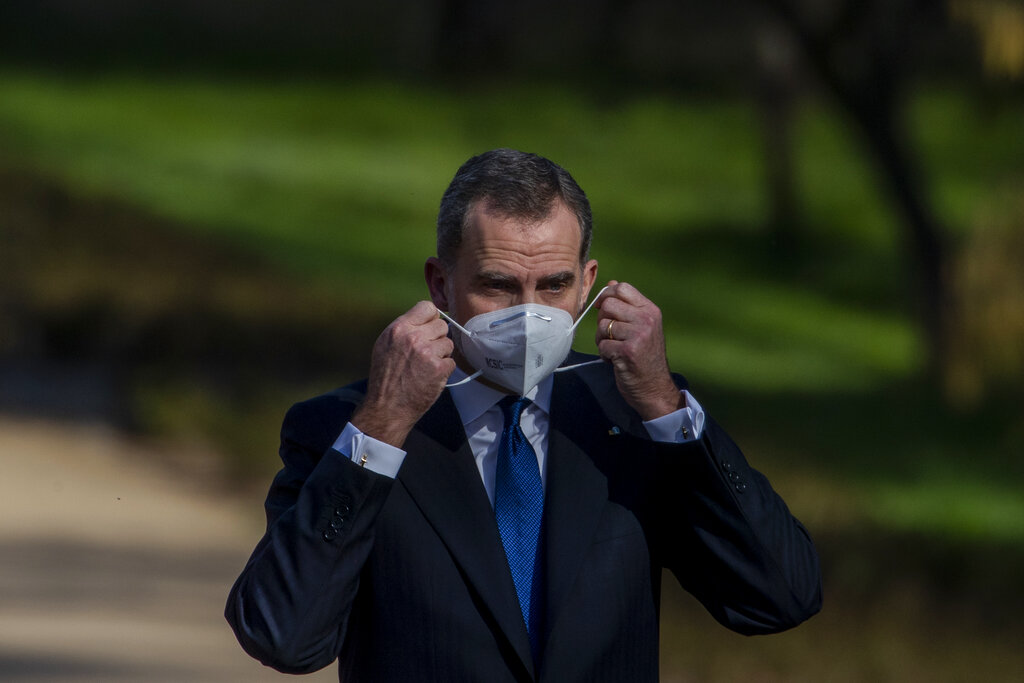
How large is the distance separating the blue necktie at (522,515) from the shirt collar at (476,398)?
9 centimetres

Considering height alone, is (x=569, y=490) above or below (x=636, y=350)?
below

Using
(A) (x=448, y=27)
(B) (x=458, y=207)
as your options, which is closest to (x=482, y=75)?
(A) (x=448, y=27)

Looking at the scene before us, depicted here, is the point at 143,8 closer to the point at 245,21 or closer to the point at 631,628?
the point at 245,21

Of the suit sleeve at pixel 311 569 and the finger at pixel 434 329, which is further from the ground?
the finger at pixel 434 329

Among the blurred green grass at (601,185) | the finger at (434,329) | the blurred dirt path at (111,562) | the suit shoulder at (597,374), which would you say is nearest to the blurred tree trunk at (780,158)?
the blurred green grass at (601,185)

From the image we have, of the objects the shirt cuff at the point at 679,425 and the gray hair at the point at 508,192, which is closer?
the shirt cuff at the point at 679,425

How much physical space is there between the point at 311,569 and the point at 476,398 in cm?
55

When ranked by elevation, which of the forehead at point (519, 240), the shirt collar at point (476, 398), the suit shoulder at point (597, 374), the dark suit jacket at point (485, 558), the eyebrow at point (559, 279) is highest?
the forehead at point (519, 240)

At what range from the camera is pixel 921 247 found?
12.0m

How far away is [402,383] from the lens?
3.13m

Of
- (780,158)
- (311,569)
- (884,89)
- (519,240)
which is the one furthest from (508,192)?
(780,158)

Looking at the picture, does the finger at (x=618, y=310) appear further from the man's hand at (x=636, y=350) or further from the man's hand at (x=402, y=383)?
the man's hand at (x=402, y=383)

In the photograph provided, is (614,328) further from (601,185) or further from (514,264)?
(601,185)

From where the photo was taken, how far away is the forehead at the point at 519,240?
10.9 ft
